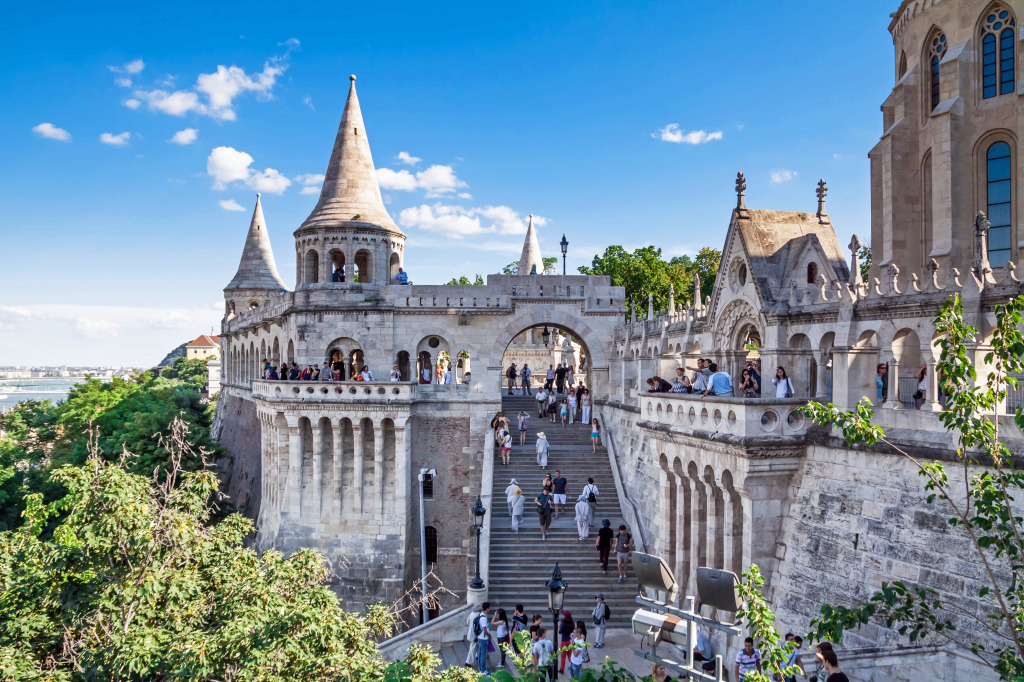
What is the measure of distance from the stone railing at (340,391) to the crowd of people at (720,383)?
1146 cm

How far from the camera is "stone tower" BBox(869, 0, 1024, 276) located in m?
16.4

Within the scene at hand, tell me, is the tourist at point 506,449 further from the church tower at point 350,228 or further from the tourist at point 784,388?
the tourist at point 784,388

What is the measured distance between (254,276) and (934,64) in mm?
41308

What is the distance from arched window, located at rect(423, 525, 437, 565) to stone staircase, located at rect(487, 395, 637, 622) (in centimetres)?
451

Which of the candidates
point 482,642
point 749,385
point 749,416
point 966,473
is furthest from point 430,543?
point 966,473

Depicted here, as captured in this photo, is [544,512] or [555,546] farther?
[544,512]

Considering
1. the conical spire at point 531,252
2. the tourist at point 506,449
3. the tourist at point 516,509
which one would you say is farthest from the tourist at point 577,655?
the conical spire at point 531,252

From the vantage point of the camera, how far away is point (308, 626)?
895 cm

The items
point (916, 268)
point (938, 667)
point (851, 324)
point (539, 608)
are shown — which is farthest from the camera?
point (539, 608)

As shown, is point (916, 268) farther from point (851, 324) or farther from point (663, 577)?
point (663, 577)

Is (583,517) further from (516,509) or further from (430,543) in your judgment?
(430,543)

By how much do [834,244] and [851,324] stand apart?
3.71m

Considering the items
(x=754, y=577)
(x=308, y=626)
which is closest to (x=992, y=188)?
(x=754, y=577)

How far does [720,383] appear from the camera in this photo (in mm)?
14703
